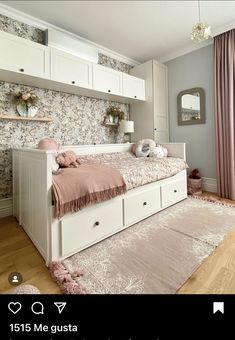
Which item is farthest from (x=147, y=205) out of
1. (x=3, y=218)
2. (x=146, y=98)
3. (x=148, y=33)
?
(x=148, y=33)

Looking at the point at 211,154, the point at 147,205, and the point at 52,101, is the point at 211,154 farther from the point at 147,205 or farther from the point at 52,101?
the point at 52,101

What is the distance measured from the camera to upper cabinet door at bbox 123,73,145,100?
305 cm

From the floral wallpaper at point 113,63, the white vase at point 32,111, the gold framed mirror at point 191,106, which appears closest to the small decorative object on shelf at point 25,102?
the white vase at point 32,111

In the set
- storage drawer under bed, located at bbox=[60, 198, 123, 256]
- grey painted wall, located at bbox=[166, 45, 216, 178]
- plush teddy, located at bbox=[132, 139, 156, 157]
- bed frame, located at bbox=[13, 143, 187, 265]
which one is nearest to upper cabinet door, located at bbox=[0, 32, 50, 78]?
bed frame, located at bbox=[13, 143, 187, 265]

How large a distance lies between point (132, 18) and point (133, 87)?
984 millimetres

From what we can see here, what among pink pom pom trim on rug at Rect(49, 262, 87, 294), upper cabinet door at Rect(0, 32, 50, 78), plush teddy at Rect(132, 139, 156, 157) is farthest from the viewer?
plush teddy at Rect(132, 139, 156, 157)

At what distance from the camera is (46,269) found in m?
1.28

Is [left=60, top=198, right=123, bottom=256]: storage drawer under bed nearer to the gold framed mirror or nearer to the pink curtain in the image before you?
the pink curtain

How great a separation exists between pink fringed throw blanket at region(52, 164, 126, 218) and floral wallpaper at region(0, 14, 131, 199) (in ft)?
3.81

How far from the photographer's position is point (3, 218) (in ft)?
7.20
